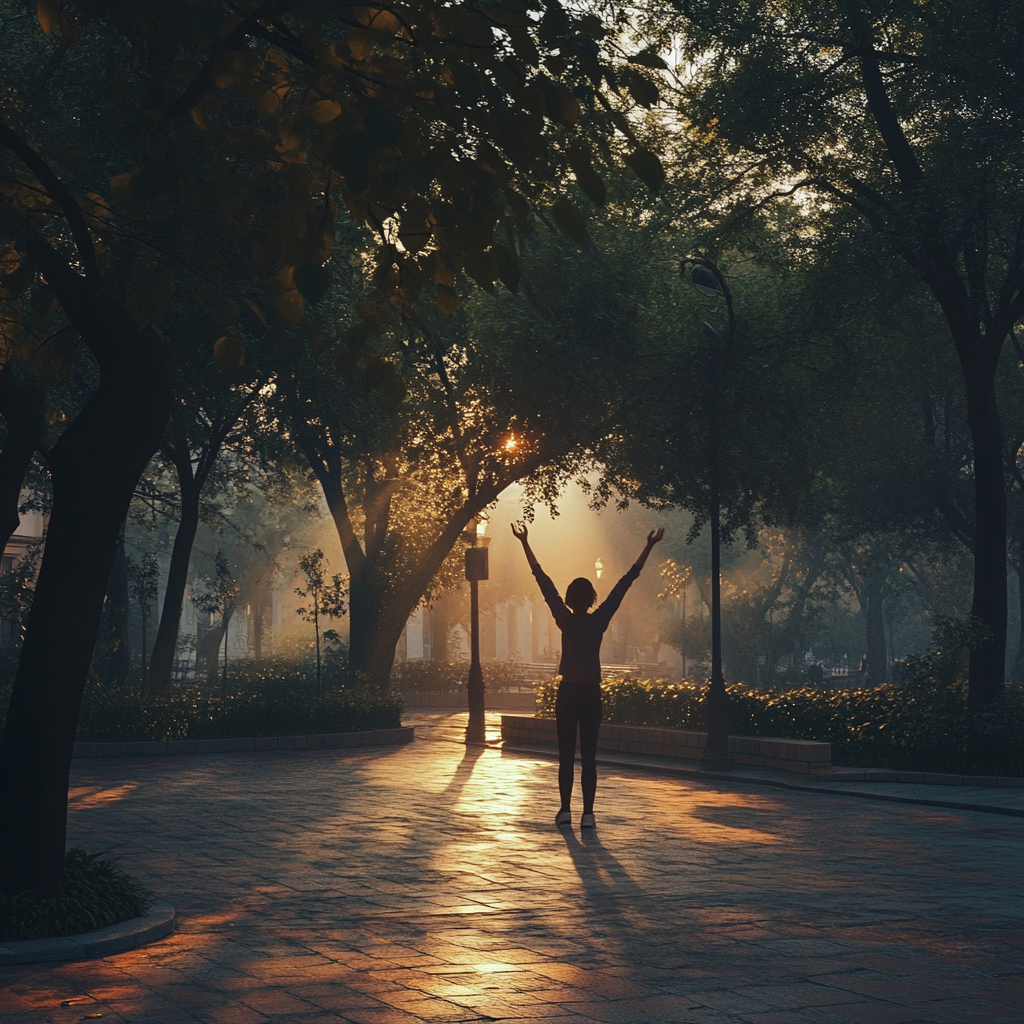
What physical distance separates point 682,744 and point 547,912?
36.8 feet

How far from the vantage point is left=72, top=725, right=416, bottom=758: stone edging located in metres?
19.2

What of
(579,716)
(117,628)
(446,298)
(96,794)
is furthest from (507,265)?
(117,628)

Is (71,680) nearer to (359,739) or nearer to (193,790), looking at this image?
(193,790)

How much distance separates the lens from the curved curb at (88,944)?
6.15 metres

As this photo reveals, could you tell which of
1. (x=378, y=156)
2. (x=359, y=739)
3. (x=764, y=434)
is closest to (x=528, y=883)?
(x=378, y=156)

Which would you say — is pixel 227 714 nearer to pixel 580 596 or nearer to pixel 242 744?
pixel 242 744

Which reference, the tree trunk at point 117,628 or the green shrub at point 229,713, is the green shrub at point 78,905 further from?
the tree trunk at point 117,628

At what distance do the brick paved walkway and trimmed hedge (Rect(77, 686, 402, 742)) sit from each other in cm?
627

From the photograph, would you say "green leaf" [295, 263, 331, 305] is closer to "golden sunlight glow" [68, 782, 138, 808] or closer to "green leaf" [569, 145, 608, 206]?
"green leaf" [569, 145, 608, 206]

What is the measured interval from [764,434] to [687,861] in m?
14.3

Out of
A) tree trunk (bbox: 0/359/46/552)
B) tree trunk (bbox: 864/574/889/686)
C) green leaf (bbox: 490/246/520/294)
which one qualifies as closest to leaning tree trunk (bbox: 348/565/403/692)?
tree trunk (bbox: 0/359/46/552)

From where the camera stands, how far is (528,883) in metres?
8.38

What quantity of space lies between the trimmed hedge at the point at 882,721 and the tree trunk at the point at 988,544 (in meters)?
0.33

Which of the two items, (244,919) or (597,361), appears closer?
(244,919)
